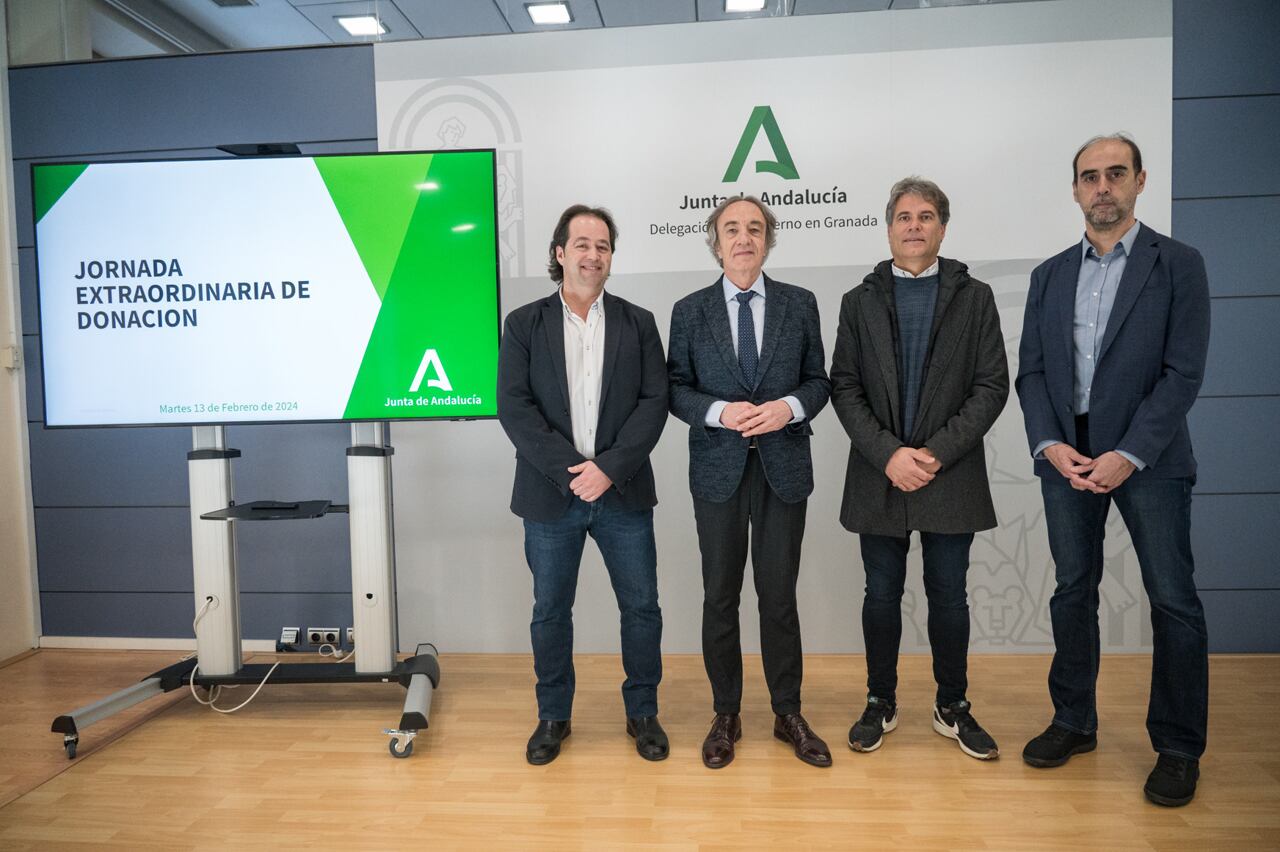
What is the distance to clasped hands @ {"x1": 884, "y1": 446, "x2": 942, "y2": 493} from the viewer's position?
2.22m

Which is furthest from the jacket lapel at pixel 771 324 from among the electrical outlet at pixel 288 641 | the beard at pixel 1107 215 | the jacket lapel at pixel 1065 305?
the electrical outlet at pixel 288 641

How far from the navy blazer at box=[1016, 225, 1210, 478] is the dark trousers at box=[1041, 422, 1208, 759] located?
9 cm

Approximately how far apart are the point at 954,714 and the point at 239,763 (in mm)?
2309

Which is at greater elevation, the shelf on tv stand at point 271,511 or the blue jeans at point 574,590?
the shelf on tv stand at point 271,511

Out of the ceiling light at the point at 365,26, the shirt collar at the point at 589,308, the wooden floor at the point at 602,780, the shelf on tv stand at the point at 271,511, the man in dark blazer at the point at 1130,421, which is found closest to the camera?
the wooden floor at the point at 602,780

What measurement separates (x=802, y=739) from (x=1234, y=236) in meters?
2.78

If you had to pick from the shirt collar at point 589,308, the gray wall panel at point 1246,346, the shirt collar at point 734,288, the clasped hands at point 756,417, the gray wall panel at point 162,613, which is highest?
the shirt collar at point 734,288

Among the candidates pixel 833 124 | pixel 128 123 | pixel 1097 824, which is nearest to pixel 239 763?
pixel 1097 824

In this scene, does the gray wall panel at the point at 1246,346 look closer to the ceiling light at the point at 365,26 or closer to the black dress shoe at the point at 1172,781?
the black dress shoe at the point at 1172,781

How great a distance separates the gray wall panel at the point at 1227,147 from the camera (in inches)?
123

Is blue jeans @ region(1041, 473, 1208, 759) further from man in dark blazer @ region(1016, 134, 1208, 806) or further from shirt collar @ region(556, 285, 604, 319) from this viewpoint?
shirt collar @ region(556, 285, 604, 319)

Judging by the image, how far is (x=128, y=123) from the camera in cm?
350

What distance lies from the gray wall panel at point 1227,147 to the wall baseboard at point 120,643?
4.90 m

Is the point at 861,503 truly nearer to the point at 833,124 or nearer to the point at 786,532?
the point at 786,532
